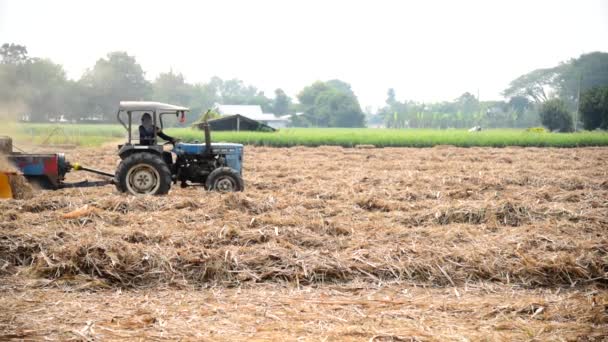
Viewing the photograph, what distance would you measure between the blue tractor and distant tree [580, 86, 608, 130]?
1747 inches

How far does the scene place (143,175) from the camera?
10.2 meters

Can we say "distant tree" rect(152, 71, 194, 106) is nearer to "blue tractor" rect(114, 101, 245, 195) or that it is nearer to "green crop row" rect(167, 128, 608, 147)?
"green crop row" rect(167, 128, 608, 147)

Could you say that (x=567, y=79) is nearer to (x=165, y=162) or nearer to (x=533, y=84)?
(x=533, y=84)

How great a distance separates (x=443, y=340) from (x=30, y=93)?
42920 millimetres

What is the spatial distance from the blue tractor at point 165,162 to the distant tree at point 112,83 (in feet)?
144

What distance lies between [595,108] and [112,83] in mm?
42159

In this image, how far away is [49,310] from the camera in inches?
189

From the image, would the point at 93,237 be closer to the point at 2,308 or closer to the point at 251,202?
the point at 2,308

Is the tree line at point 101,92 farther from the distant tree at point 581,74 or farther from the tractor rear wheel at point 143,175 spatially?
the distant tree at point 581,74

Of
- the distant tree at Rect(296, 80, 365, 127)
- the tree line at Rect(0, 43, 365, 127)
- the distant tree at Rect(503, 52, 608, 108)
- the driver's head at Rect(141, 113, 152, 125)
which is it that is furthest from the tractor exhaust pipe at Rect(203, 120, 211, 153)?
the distant tree at Rect(296, 80, 365, 127)

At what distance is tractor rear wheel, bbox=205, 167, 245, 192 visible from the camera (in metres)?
10.3

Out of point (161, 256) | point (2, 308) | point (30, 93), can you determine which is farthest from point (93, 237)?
point (30, 93)

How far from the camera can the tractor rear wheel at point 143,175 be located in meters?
10.0

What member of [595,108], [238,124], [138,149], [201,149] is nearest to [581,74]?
[595,108]
